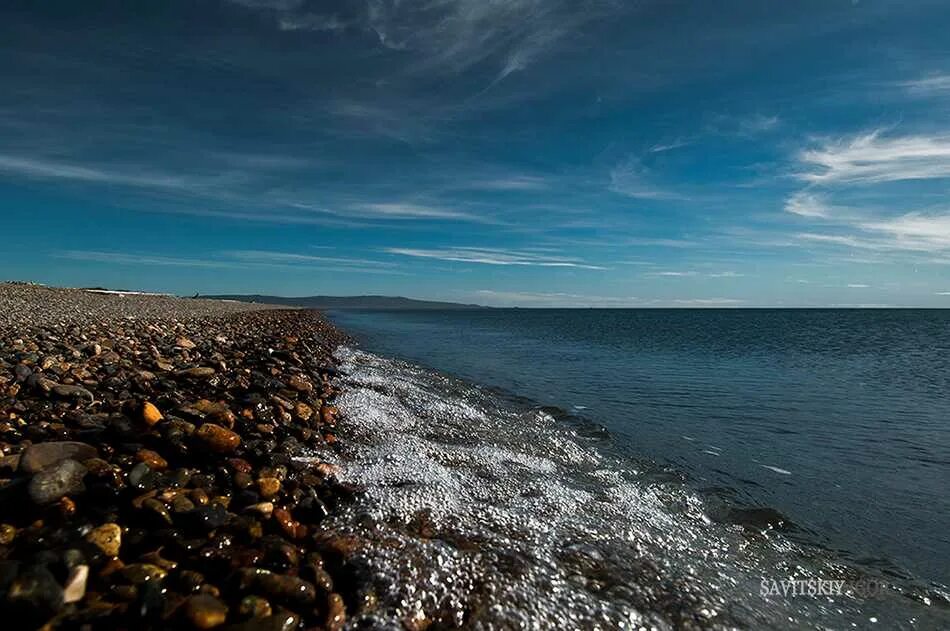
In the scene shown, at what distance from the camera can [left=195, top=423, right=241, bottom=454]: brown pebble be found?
20.2 feet

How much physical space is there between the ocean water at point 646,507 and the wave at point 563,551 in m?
0.02

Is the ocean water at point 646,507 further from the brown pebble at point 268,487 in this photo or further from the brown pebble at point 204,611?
the brown pebble at point 204,611

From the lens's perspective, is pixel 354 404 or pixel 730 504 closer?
pixel 730 504

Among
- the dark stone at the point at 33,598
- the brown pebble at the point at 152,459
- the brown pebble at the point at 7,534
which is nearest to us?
the dark stone at the point at 33,598

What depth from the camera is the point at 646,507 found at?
21.1ft

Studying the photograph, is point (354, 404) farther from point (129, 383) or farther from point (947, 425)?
point (947, 425)

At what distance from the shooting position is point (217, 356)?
1407 cm

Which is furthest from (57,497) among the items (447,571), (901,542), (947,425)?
(947,425)

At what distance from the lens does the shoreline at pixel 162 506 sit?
3422 millimetres

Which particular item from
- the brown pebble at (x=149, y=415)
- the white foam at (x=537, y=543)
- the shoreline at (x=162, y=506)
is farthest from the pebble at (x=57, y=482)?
the white foam at (x=537, y=543)

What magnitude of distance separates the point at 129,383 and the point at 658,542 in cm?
925

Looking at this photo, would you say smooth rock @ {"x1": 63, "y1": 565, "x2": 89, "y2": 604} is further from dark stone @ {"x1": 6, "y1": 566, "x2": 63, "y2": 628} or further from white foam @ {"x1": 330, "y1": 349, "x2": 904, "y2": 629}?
white foam @ {"x1": 330, "y1": 349, "x2": 904, "y2": 629}

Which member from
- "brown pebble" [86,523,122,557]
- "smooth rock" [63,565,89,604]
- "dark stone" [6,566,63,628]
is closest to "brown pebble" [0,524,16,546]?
"brown pebble" [86,523,122,557]

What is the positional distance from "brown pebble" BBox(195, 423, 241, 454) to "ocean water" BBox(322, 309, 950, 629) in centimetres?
150
